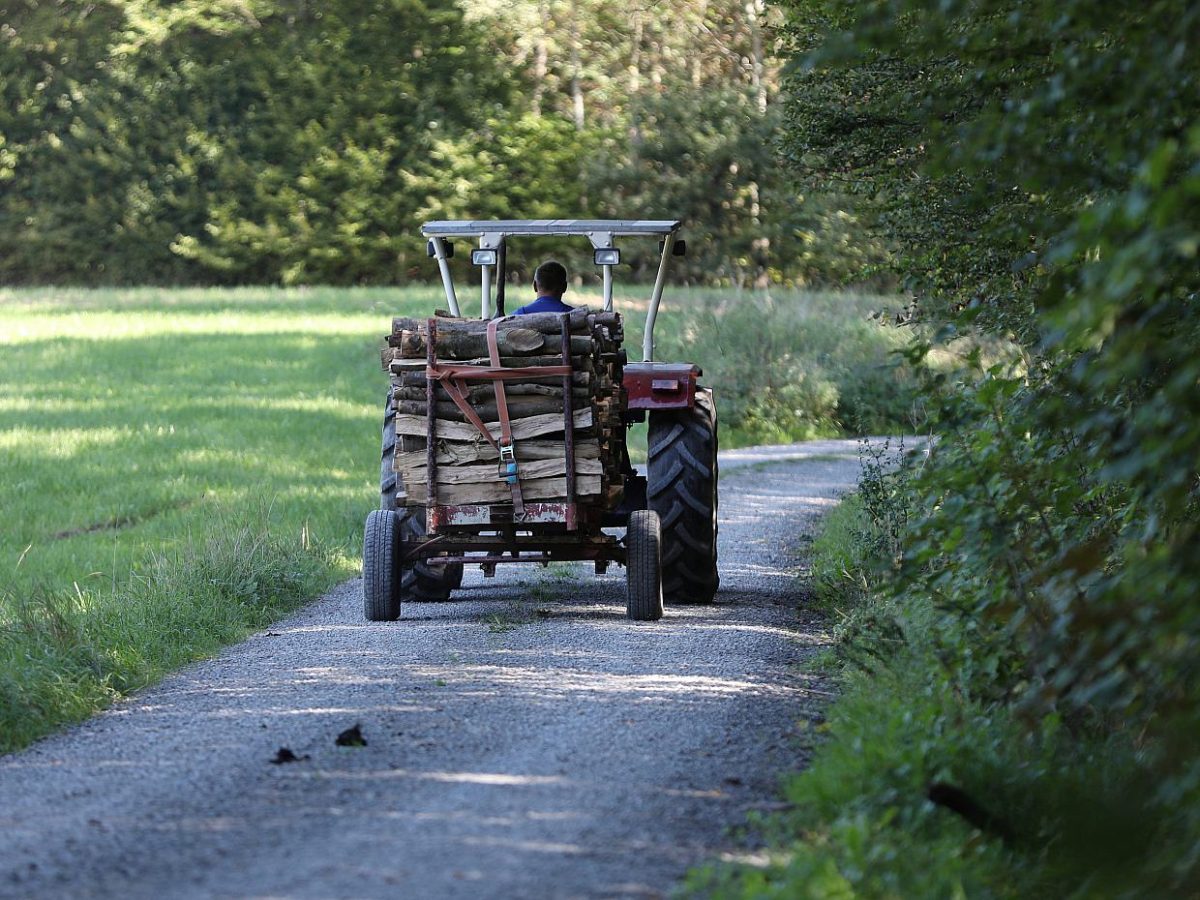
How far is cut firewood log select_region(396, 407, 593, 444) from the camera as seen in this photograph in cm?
912

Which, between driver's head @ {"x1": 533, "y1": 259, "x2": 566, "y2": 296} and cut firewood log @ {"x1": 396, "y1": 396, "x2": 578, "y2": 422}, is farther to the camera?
driver's head @ {"x1": 533, "y1": 259, "x2": 566, "y2": 296}

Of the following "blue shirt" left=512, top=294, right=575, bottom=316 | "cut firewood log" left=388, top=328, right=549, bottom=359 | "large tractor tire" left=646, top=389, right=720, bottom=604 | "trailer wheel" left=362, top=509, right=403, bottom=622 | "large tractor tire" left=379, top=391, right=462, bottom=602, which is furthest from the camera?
"large tractor tire" left=646, top=389, right=720, bottom=604

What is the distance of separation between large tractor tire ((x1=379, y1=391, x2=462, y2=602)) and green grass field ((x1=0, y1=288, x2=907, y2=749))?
2.73 feet

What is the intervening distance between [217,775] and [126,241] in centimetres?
5015

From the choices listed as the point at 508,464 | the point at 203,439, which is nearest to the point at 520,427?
the point at 508,464

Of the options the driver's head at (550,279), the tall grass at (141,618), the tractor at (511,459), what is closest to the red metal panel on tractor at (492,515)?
the tractor at (511,459)

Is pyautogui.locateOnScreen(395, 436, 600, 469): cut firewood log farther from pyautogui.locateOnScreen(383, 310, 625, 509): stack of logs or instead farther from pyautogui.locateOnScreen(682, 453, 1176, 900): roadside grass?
pyautogui.locateOnScreen(682, 453, 1176, 900): roadside grass

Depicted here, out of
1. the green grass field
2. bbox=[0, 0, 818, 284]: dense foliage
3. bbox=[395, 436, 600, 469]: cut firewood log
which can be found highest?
bbox=[0, 0, 818, 284]: dense foliage

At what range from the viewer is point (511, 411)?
919 centimetres

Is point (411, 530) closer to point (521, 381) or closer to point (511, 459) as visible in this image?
point (511, 459)

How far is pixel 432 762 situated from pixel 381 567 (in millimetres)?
3251

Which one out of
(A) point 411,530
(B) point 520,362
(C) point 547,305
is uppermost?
(C) point 547,305

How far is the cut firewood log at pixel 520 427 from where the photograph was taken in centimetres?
912

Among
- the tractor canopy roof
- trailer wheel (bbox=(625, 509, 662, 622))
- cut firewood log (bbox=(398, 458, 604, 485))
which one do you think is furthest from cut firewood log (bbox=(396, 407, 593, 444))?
the tractor canopy roof
